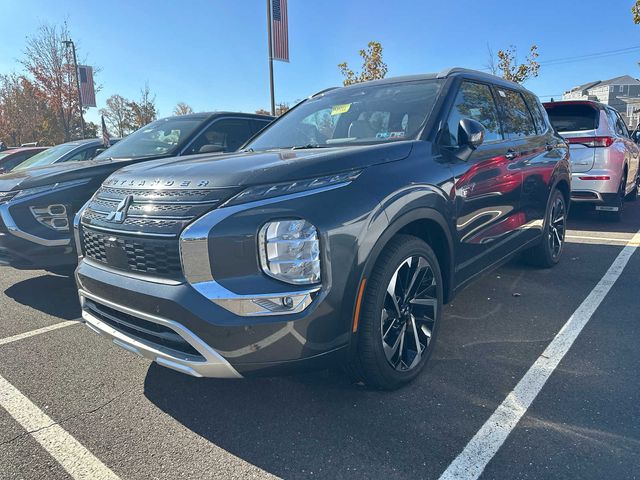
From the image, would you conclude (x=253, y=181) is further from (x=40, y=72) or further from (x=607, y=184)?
(x=40, y=72)

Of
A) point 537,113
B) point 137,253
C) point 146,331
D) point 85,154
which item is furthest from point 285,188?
point 85,154

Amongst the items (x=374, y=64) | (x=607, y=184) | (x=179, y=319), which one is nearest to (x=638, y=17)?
(x=607, y=184)

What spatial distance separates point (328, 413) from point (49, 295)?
3.68 meters

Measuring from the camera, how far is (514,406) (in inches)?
96.5

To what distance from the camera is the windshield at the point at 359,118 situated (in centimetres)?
305

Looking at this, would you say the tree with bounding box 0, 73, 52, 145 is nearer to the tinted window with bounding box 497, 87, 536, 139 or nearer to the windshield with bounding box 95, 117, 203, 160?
the windshield with bounding box 95, 117, 203, 160

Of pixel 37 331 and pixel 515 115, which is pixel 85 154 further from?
pixel 515 115

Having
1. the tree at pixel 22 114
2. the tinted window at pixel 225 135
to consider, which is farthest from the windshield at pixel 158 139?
the tree at pixel 22 114

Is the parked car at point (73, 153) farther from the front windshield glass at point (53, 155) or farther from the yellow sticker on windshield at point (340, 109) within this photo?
the yellow sticker on windshield at point (340, 109)

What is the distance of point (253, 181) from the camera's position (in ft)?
6.90

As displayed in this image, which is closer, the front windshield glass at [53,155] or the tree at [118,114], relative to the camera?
the front windshield glass at [53,155]

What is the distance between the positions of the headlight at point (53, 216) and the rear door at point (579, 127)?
6848 millimetres

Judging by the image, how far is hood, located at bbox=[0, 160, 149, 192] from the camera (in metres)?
4.20

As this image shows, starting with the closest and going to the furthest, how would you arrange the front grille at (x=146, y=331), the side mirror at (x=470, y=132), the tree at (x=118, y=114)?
1. the front grille at (x=146, y=331)
2. the side mirror at (x=470, y=132)
3. the tree at (x=118, y=114)
